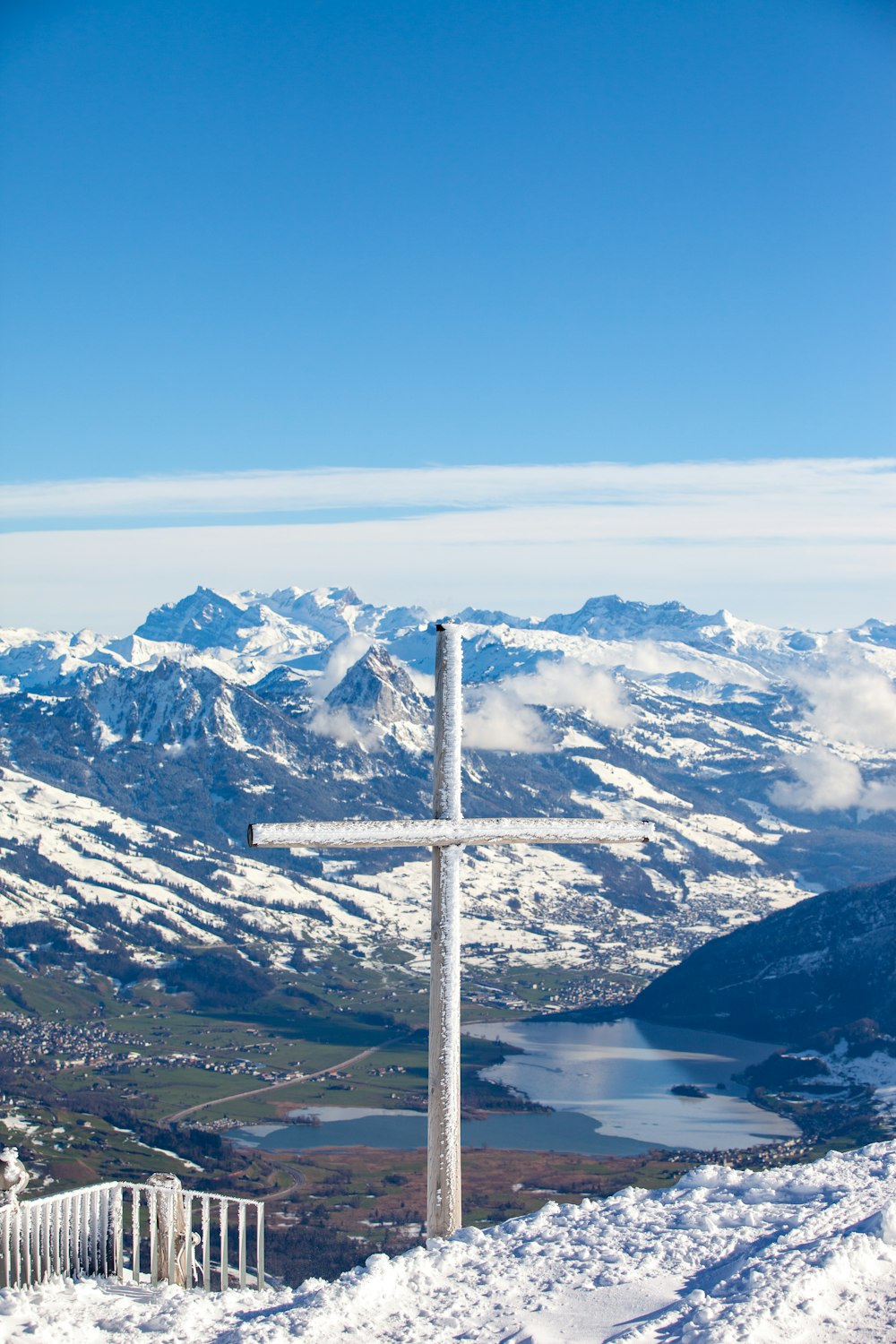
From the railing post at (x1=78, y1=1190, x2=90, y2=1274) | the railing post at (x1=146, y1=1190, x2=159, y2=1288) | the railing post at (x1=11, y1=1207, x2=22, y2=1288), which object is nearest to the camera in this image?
the railing post at (x1=11, y1=1207, x2=22, y2=1288)

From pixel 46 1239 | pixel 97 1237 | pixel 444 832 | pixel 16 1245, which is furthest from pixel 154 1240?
pixel 444 832

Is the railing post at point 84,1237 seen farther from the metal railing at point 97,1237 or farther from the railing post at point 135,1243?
the railing post at point 135,1243

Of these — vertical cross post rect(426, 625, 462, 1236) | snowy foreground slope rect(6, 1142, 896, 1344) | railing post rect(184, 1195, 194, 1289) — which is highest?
vertical cross post rect(426, 625, 462, 1236)

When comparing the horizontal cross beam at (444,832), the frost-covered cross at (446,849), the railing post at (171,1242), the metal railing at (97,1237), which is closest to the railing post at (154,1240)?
the metal railing at (97,1237)

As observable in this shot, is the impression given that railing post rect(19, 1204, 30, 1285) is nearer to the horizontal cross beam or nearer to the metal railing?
the metal railing

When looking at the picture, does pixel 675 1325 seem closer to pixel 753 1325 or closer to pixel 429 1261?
pixel 753 1325

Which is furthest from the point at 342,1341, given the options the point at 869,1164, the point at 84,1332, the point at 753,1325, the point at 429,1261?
the point at 869,1164

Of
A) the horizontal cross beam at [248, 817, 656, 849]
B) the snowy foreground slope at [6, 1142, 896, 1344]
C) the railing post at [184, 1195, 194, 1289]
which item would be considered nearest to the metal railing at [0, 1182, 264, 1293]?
the railing post at [184, 1195, 194, 1289]
